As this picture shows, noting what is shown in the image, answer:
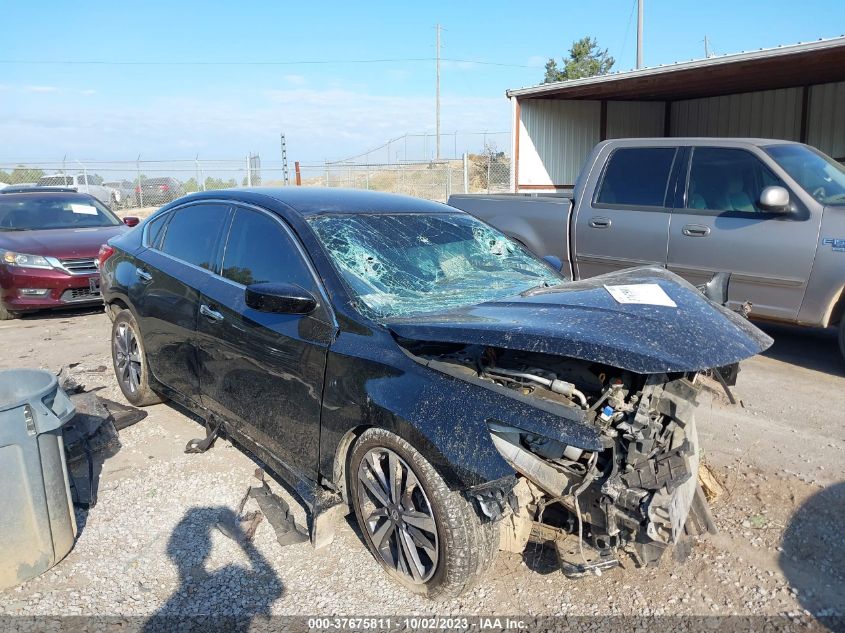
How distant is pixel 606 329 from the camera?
99.7 inches

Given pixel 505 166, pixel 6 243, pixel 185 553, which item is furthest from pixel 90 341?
pixel 505 166

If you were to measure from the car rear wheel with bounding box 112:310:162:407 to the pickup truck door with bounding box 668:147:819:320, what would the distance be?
4465mm

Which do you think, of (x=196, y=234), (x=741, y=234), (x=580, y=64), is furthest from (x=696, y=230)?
(x=580, y=64)

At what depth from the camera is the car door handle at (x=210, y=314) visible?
12.2ft

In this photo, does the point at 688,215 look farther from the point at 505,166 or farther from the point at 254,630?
the point at 505,166

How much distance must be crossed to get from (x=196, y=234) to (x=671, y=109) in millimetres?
15868

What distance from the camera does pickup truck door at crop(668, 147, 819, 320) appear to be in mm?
5477

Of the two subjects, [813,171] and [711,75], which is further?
[711,75]

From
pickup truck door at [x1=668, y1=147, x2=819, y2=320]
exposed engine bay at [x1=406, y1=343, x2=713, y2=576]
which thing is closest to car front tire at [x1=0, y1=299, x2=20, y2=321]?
exposed engine bay at [x1=406, y1=343, x2=713, y2=576]

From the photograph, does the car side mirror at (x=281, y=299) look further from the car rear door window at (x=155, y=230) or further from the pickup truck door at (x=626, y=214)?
the pickup truck door at (x=626, y=214)

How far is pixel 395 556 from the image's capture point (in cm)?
295

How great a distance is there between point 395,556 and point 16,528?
162 centimetres

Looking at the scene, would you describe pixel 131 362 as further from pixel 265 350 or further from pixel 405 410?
pixel 405 410

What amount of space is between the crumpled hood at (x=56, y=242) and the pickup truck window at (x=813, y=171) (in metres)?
7.31
